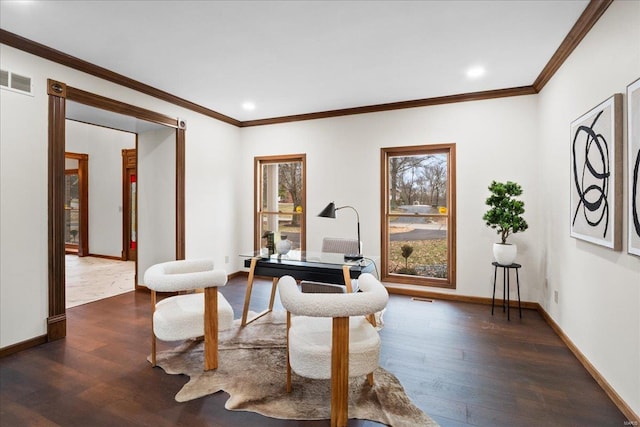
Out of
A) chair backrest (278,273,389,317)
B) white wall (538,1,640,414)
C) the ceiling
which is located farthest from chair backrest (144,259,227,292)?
white wall (538,1,640,414)

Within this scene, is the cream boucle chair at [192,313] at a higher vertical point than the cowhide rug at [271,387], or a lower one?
higher

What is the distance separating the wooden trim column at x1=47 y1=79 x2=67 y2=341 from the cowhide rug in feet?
4.00

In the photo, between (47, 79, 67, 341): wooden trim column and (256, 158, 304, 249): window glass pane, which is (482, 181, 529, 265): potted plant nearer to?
(256, 158, 304, 249): window glass pane

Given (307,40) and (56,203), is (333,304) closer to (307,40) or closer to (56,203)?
(307,40)

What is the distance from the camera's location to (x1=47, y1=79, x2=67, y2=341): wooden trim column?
2.97 meters

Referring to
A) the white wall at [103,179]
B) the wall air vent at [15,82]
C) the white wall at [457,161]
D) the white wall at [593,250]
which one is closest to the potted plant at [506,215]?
the white wall at [593,250]

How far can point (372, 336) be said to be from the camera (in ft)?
6.40

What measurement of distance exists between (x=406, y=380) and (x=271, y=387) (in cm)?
96

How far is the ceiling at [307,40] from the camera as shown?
2365 millimetres

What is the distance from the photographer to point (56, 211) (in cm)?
302

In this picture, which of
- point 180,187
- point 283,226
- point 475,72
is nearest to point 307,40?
point 475,72

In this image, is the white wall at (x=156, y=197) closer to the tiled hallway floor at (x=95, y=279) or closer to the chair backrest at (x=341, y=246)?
the tiled hallway floor at (x=95, y=279)

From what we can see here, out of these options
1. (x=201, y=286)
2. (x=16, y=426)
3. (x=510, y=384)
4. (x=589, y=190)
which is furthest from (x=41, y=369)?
(x=589, y=190)

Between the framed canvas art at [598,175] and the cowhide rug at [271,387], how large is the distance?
175 cm
